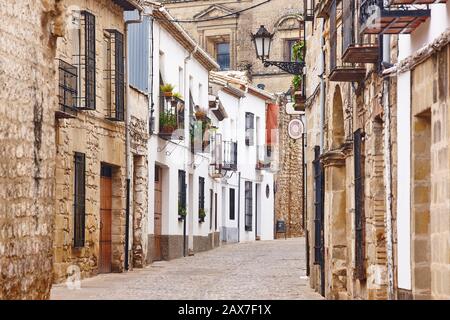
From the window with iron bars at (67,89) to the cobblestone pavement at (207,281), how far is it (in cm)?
281

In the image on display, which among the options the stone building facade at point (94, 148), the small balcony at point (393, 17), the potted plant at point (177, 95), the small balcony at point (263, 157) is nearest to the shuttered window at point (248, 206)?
the small balcony at point (263, 157)

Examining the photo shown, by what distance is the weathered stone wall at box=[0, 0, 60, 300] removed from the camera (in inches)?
447

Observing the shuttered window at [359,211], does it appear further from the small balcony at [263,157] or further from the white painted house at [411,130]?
the small balcony at [263,157]

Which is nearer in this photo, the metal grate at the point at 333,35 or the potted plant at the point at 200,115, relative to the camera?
the metal grate at the point at 333,35

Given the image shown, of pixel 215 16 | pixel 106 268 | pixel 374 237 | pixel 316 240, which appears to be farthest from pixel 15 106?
pixel 215 16

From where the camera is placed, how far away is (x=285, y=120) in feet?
151

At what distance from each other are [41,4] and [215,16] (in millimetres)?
38922

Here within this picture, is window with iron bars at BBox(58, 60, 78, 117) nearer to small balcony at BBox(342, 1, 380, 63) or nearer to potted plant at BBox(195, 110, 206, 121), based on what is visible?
A: small balcony at BBox(342, 1, 380, 63)

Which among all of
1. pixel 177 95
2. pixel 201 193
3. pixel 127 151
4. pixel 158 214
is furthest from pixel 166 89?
pixel 201 193

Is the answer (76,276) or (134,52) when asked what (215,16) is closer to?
(134,52)

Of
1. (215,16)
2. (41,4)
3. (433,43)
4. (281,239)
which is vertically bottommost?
(281,239)

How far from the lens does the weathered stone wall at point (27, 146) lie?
1135cm

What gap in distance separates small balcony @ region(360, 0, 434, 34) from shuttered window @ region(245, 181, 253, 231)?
104ft

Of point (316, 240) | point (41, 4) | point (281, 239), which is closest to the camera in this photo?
point (41, 4)
